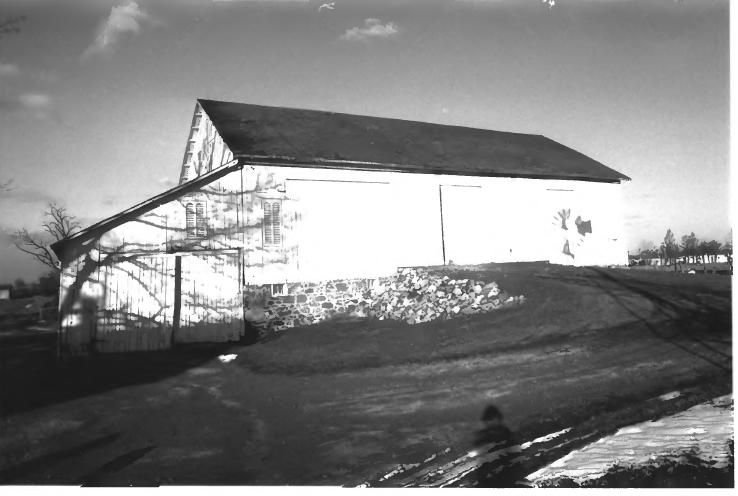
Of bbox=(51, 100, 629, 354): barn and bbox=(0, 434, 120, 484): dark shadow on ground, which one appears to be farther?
bbox=(51, 100, 629, 354): barn

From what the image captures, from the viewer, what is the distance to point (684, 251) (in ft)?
38.6

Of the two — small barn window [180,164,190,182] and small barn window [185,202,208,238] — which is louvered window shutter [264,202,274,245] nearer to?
small barn window [185,202,208,238]

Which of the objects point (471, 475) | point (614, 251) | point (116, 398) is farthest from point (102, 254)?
point (614, 251)

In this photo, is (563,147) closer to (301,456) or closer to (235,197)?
(235,197)

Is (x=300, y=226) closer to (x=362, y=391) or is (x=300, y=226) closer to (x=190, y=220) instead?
(x=190, y=220)

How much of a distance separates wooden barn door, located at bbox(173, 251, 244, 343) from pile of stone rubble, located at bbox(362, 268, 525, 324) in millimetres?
3095

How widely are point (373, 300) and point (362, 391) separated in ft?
14.0

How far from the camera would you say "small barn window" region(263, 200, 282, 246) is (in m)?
11.0

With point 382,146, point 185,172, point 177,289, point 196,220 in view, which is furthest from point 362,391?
point 185,172

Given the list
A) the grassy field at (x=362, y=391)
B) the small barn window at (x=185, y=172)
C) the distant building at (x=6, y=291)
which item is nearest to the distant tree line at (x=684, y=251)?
the grassy field at (x=362, y=391)

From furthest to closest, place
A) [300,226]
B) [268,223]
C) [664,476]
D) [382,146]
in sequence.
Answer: [382,146] < [300,226] < [268,223] < [664,476]

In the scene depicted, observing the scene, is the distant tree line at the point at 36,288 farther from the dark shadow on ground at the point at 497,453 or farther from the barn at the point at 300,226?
the dark shadow on ground at the point at 497,453

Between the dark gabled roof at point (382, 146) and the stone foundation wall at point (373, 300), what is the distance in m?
3.11

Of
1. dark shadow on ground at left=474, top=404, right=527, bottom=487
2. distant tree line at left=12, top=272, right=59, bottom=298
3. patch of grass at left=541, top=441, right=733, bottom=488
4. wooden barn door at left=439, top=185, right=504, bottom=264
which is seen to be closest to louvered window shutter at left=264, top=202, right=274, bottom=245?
wooden barn door at left=439, top=185, right=504, bottom=264
